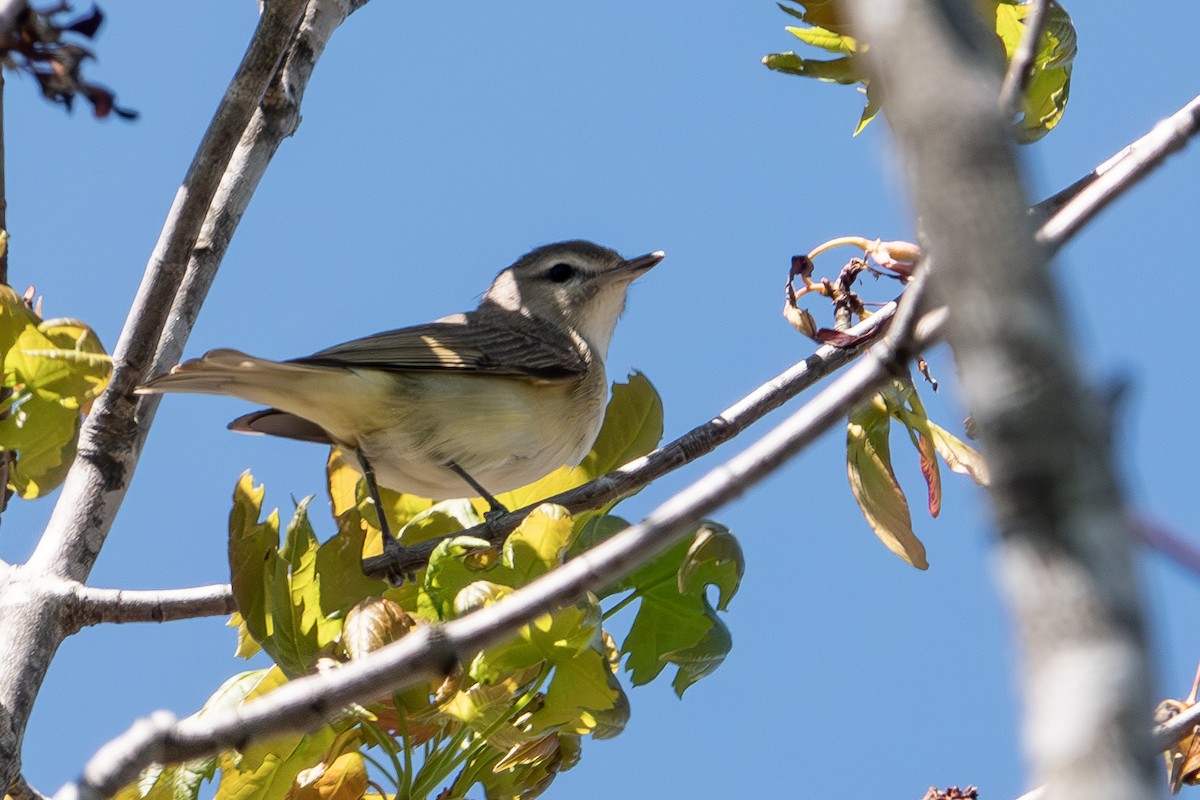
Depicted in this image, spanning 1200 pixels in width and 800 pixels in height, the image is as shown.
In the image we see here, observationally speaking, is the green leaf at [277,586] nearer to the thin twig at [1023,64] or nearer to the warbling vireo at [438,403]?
the warbling vireo at [438,403]

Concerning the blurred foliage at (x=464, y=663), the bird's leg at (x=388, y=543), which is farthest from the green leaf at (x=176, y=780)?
the bird's leg at (x=388, y=543)

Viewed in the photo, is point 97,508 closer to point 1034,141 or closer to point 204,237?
point 204,237

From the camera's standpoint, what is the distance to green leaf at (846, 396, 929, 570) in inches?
116

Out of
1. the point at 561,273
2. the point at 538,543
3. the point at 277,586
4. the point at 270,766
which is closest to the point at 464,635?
the point at 538,543

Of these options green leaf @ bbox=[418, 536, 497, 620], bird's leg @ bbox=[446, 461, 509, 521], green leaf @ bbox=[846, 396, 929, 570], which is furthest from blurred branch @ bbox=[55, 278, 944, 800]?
bird's leg @ bbox=[446, 461, 509, 521]

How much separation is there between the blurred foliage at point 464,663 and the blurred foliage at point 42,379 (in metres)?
0.57

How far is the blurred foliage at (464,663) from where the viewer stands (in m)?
2.45

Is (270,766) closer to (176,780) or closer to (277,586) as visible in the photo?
(176,780)

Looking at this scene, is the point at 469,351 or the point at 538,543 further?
the point at 469,351

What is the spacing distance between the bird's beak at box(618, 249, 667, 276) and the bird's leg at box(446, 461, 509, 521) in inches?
72.2

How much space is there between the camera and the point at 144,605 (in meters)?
3.13

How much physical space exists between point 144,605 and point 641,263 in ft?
11.3

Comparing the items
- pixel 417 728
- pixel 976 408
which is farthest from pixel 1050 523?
pixel 417 728

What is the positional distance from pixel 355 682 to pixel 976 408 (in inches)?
29.4
